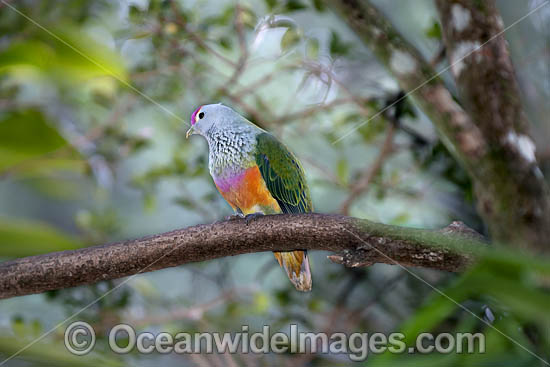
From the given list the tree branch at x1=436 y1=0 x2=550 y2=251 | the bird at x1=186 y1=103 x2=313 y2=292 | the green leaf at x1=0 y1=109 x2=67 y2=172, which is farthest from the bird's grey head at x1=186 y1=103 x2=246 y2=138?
the green leaf at x1=0 y1=109 x2=67 y2=172

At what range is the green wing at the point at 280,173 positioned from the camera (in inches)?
54.2

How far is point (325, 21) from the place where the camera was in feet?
7.90

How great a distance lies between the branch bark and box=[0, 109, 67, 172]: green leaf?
3.81 feet

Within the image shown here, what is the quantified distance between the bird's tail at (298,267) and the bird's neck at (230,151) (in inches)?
10.4

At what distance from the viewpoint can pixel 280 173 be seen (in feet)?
Result: 4.55

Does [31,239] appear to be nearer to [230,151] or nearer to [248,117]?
[230,151]

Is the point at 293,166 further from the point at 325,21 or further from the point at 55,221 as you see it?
the point at 55,221

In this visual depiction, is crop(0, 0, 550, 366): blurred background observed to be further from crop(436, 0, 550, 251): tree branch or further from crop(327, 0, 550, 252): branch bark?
crop(436, 0, 550, 251): tree branch

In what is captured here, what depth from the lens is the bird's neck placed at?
1.35 metres

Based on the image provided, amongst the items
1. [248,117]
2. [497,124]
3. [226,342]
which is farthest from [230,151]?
[248,117]

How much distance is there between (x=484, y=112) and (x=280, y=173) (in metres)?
0.55

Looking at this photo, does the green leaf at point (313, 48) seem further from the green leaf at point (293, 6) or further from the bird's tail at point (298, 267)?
the bird's tail at point (298, 267)

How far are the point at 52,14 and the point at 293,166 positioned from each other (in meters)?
1.47

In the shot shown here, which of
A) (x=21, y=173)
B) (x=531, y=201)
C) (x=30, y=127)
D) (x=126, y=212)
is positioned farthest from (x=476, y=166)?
(x=126, y=212)
